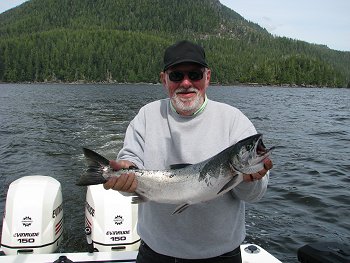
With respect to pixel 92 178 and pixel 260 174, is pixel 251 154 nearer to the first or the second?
pixel 260 174

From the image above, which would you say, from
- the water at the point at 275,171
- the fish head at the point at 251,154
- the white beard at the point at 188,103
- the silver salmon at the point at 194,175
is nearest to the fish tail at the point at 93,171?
the silver salmon at the point at 194,175

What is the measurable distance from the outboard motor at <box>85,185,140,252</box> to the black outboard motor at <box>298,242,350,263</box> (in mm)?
2800

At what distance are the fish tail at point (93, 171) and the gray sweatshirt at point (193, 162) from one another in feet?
0.88

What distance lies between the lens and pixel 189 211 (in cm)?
373

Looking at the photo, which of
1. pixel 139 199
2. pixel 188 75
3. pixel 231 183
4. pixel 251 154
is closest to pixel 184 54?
pixel 188 75

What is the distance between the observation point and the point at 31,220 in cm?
651

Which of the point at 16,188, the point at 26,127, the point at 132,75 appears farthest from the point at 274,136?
the point at 132,75

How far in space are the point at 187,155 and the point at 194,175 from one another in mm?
276

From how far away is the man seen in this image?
3.70 meters

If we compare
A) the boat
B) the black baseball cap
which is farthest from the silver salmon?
the boat

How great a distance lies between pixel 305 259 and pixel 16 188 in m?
4.63

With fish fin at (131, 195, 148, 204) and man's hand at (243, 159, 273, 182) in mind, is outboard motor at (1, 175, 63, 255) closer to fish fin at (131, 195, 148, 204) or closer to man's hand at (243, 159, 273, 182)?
fish fin at (131, 195, 148, 204)

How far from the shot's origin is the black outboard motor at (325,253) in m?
4.52

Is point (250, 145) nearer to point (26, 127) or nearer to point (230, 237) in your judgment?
point (230, 237)
